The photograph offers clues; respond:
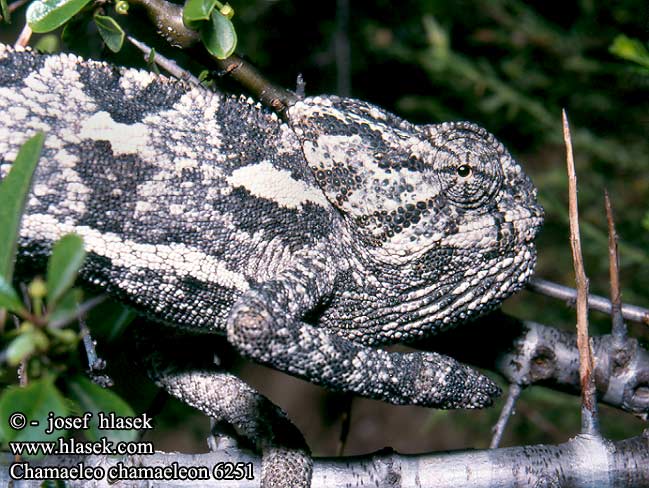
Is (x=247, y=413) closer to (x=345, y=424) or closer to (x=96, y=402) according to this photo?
(x=345, y=424)

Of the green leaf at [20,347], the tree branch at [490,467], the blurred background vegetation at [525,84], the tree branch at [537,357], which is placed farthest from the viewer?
the blurred background vegetation at [525,84]

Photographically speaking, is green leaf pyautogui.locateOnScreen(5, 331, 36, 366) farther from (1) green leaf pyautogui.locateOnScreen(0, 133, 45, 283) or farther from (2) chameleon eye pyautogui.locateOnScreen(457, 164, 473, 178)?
(2) chameleon eye pyautogui.locateOnScreen(457, 164, 473, 178)

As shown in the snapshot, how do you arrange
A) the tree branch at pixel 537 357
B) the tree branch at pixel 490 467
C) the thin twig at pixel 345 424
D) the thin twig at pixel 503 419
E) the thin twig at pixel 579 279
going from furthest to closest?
the tree branch at pixel 537 357
the thin twig at pixel 345 424
the thin twig at pixel 503 419
the tree branch at pixel 490 467
the thin twig at pixel 579 279

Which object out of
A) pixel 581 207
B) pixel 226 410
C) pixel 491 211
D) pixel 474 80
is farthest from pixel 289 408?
pixel 491 211

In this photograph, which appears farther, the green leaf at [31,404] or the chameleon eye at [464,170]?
the chameleon eye at [464,170]

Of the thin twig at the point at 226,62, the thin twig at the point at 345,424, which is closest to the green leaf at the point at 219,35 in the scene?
the thin twig at the point at 226,62

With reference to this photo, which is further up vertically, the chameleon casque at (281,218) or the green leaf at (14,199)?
the chameleon casque at (281,218)

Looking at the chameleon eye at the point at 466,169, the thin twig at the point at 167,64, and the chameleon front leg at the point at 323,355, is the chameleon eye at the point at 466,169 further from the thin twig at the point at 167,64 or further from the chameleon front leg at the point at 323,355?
the thin twig at the point at 167,64

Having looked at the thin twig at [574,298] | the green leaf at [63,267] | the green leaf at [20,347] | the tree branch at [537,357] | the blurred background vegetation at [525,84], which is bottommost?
the green leaf at [20,347]
